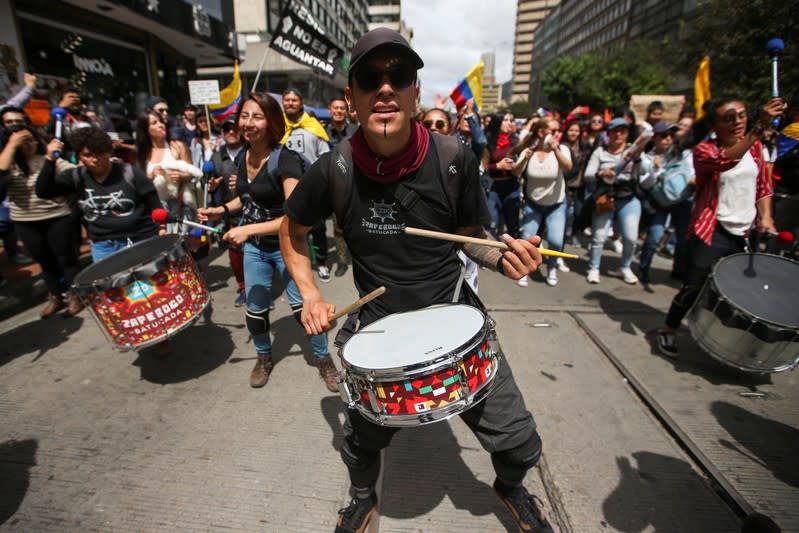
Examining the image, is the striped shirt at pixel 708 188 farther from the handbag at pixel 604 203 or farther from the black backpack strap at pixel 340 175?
the black backpack strap at pixel 340 175

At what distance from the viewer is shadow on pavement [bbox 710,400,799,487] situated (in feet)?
7.43

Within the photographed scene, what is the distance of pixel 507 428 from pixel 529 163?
4.07 meters

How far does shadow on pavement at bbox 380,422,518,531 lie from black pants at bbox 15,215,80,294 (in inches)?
166

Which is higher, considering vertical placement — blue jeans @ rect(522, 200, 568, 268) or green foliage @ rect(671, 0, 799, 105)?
green foliage @ rect(671, 0, 799, 105)

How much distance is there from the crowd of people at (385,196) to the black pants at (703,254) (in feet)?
0.04

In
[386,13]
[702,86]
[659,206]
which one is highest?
[386,13]

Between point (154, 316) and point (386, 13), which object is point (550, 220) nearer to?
point (154, 316)

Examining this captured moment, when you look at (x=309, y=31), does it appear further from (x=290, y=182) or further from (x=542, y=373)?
Answer: (x=542, y=373)

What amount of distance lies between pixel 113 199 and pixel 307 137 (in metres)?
1.95

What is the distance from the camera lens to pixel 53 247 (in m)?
4.20

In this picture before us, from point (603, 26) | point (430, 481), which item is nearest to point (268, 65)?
point (430, 481)

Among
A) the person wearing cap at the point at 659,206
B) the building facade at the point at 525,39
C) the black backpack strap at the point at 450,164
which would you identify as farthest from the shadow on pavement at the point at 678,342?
the building facade at the point at 525,39

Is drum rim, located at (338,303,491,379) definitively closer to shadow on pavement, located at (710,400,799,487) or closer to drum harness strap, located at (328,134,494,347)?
drum harness strap, located at (328,134,494,347)

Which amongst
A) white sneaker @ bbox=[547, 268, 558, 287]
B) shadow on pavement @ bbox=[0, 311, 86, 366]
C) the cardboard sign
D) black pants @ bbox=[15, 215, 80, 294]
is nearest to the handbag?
white sneaker @ bbox=[547, 268, 558, 287]
